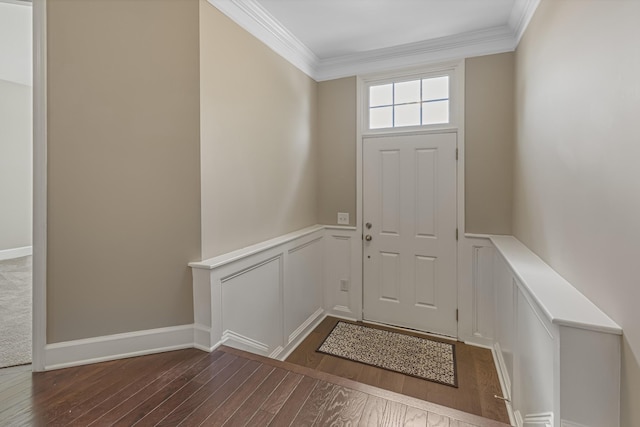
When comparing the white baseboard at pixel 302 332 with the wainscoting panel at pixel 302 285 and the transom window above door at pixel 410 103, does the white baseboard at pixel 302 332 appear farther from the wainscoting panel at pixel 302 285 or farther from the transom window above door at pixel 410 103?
the transom window above door at pixel 410 103

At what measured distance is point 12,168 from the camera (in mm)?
4703

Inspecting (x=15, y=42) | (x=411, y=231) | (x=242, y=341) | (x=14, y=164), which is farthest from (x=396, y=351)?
(x=14, y=164)

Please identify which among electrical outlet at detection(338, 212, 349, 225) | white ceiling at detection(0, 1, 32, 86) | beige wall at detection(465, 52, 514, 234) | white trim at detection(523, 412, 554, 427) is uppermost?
white ceiling at detection(0, 1, 32, 86)

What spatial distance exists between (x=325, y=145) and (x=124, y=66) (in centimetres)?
213

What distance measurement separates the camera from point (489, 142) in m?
2.78

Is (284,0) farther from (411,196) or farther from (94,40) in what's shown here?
(411,196)

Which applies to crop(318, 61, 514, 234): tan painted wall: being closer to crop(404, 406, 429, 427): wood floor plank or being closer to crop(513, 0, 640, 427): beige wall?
crop(513, 0, 640, 427): beige wall

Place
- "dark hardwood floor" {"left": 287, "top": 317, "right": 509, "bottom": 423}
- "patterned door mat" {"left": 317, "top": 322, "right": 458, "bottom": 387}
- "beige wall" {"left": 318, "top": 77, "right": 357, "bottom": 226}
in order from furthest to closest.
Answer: "beige wall" {"left": 318, "top": 77, "right": 357, "bottom": 226}
"patterned door mat" {"left": 317, "top": 322, "right": 458, "bottom": 387}
"dark hardwood floor" {"left": 287, "top": 317, "right": 509, "bottom": 423}

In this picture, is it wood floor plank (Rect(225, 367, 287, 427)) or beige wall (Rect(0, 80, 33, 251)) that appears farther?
beige wall (Rect(0, 80, 33, 251))

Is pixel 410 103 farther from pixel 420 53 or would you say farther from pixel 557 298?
pixel 557 298

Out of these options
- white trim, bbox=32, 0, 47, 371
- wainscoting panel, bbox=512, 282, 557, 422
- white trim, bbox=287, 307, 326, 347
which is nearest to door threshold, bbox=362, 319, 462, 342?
white trim, bbox=287, 307, 326, 347

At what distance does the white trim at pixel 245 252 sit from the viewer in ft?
6.13

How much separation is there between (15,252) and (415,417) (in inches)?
257

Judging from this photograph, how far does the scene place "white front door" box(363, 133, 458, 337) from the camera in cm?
297
